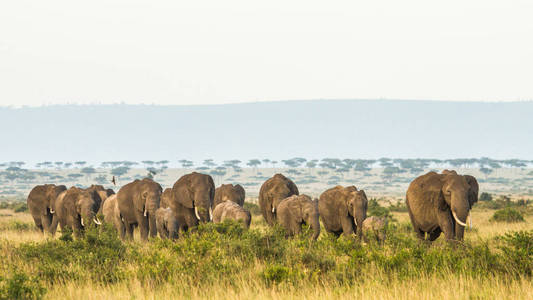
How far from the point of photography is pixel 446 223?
1741cm

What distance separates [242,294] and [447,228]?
758 cm

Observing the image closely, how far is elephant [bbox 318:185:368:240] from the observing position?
19.8 metres

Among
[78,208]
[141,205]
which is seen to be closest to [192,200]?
[141,205]

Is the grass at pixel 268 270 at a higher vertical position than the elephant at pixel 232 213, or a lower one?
higher

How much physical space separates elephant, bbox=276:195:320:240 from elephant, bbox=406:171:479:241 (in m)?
2.86

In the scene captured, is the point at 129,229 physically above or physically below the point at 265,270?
below

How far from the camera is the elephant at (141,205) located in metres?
23.3

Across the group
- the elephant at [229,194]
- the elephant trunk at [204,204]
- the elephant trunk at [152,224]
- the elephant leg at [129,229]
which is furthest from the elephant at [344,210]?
the elephant leg at [129,229]

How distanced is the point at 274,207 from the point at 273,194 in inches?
25.1

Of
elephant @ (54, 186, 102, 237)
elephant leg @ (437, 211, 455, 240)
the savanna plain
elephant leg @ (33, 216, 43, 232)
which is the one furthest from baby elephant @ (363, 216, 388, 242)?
elephant leg @ (33, 216, 43, 232)

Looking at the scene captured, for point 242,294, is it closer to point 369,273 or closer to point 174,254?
point 369,273

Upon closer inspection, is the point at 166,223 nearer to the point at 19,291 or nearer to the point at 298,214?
the point at 298,214

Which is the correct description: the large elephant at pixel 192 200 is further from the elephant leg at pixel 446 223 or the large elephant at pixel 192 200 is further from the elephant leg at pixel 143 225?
the elephant leg at pixel 446 223

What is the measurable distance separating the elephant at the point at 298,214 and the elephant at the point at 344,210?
0.45 meters
